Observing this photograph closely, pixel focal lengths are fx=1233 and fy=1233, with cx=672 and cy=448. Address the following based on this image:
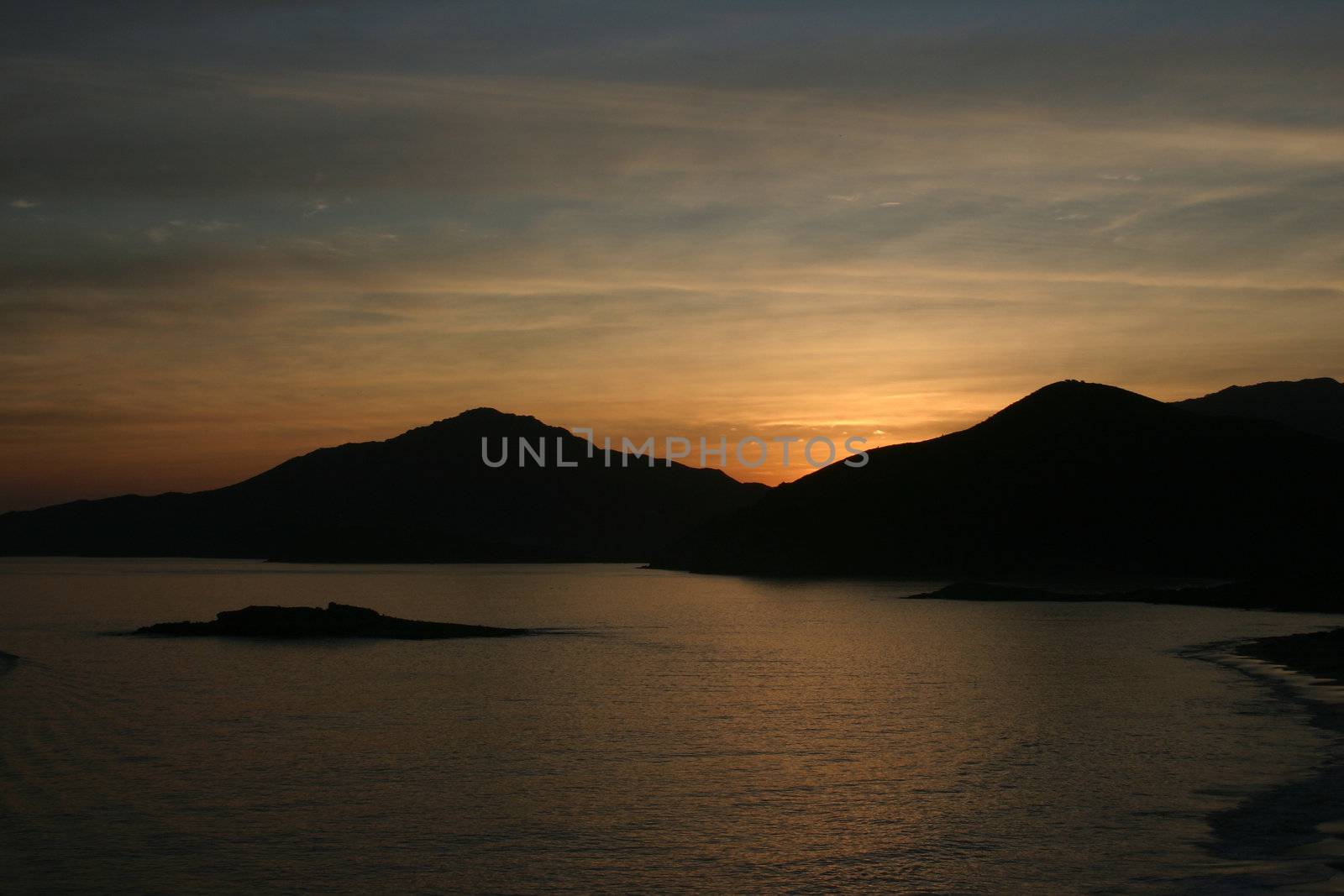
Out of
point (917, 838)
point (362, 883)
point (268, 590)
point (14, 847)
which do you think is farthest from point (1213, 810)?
point (268, 590)

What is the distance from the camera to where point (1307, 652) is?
58.4 metres

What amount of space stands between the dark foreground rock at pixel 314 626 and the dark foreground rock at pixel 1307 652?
1876 inches

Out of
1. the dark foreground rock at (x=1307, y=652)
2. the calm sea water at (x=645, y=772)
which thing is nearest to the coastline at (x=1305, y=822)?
the calm sea water at (x=645, y=772)

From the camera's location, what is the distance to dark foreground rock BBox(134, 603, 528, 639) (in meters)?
83.9

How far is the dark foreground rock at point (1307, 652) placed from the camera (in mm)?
51188

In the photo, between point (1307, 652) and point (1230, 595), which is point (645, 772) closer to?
point (1307, 652)

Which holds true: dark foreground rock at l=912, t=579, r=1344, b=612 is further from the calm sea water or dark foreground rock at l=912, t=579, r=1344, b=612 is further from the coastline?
the coastline

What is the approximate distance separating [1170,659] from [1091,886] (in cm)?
4678

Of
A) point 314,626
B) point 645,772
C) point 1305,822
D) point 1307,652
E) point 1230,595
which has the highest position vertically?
point 1230,595

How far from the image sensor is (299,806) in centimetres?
2623

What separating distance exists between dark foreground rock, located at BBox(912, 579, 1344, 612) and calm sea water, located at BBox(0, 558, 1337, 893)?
2040 inches

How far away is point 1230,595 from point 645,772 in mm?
107978

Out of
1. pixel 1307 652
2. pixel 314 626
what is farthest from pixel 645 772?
pixel 314 626

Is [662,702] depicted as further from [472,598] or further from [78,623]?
[472,598]
